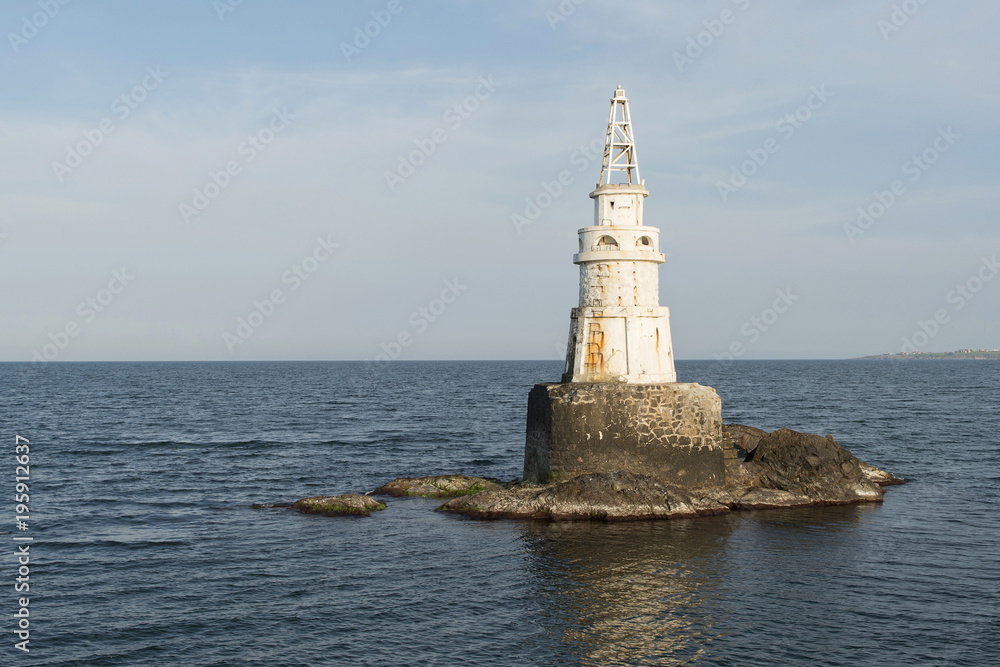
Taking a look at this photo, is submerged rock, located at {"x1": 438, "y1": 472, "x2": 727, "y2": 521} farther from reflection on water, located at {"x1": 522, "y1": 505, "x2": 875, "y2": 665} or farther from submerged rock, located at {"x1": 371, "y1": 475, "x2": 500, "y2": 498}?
submerged rock, located at {"x1": 371, "y1": 475, "x2": 500, "y2": 498}

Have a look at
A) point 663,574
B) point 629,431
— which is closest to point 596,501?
point 629,431

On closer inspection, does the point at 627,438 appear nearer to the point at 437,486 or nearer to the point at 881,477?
the point at 437,486

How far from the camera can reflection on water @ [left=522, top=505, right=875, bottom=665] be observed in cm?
A: 1554

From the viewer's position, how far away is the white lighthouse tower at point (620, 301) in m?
27.1

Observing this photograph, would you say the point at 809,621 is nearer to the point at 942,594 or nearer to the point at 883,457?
the point at 942,594

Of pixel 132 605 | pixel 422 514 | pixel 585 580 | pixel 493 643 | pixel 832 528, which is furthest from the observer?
pixel 422 514

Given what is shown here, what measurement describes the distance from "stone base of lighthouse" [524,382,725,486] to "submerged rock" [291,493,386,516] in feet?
18.8

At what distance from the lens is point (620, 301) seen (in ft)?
89.4

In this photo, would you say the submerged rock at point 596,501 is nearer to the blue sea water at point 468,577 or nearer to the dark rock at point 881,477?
the blue sea water at point 468,577

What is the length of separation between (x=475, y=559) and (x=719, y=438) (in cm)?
1025

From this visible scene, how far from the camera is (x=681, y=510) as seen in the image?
24812 millimetres

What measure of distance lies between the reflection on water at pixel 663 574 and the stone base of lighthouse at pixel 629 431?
7.59ft

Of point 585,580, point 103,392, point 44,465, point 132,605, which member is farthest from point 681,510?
point 103,392

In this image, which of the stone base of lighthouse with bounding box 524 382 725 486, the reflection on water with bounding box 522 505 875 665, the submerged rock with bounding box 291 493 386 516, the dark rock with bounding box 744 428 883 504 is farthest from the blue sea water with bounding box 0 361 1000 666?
the stone base of lighthouse with bounding box 524 382 725 486
